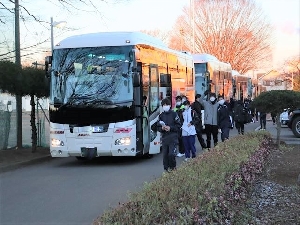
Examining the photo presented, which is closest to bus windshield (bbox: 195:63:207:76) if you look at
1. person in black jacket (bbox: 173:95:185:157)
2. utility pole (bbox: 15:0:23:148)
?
person in black jacket (bbox: 173:95:185:157)

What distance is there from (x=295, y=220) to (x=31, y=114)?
457 inches

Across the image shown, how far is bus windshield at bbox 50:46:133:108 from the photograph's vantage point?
12914 mm

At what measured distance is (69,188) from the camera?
992 cm

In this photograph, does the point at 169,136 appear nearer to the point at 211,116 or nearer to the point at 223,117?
the point at 211,116

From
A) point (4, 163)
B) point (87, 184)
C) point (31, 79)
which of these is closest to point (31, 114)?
point (31, 79)

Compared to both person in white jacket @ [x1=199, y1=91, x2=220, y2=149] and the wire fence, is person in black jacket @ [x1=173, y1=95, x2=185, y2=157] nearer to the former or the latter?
Answer: person in white jacket @ [x1=199, y1=91, x2=220, y2=149]

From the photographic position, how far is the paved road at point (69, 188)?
7.55 m

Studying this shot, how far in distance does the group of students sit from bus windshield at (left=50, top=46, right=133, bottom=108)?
1738 millimetres

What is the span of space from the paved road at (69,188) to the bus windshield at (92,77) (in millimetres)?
1890

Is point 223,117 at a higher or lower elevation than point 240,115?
higher

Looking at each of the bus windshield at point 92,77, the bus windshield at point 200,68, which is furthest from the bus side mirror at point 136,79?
the bus windshield at point 200,68

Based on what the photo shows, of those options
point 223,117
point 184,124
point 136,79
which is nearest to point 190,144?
point 184,124

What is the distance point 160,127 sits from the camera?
10492 mm

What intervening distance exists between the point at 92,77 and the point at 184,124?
284cm
